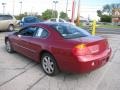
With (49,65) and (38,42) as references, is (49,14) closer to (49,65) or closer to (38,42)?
(38,42)

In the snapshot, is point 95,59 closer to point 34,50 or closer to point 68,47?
point 68,47

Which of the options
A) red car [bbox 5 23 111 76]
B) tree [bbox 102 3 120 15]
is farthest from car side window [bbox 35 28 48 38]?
tree [bbox 102 3 120 15]

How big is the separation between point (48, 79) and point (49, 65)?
0.42 meters

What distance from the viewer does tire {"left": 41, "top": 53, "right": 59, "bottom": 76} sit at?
19.9 feet

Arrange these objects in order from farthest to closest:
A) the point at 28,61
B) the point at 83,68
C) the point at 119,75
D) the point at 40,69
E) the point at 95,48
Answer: the point at 28,61, the point at 40,69, the point at 119,75, the point at 95,48, the point at 83,68

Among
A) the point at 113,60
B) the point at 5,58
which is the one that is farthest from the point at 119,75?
the point at 5,58

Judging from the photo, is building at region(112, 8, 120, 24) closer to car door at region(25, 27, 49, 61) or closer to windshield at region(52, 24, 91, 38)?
windshield at region(52, 24, 91, 38)

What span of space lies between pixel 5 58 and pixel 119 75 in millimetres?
3898

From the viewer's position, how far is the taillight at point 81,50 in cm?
551

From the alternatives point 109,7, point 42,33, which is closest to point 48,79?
point 42,33

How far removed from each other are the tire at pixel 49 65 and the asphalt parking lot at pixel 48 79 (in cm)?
14

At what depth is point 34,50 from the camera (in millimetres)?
6820

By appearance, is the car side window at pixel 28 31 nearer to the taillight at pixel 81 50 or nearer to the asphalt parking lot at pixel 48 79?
the asphalt parking lot at pixel 48 79

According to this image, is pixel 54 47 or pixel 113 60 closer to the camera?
pixel 54 47
